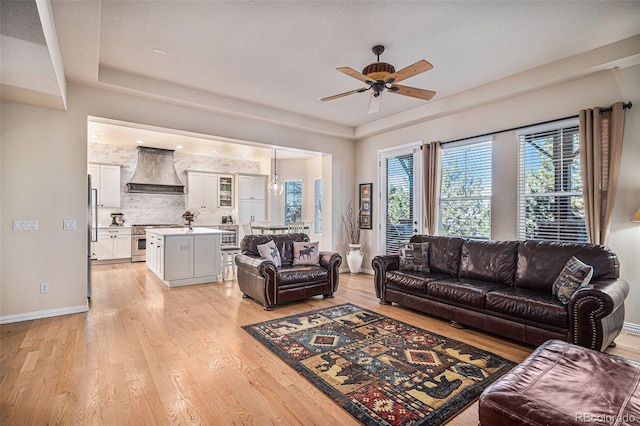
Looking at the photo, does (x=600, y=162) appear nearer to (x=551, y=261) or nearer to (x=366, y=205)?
(x=551, y=261)

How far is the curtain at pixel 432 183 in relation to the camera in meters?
5.27

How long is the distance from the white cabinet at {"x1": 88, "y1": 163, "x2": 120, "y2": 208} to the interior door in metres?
6.71

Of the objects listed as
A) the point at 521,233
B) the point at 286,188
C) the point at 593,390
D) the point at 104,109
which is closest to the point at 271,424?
the point at 593,390

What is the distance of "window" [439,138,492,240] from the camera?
15.6 ft

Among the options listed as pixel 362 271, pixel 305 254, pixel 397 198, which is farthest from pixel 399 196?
pixel 305 254

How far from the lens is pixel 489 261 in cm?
389

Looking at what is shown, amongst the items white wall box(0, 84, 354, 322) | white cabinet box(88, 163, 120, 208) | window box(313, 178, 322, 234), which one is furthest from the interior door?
white cabinet box(88, 163, 120, 208)

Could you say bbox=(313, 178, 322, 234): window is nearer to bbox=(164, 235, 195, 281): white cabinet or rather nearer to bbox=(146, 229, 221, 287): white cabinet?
bbox=(146, 229, 221, 287): white cabinet

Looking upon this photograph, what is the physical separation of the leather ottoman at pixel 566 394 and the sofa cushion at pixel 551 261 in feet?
5.48

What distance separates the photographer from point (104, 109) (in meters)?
4.19

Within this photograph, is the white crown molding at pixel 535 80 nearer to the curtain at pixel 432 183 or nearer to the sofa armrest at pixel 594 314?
the curtain at pixel 432 183

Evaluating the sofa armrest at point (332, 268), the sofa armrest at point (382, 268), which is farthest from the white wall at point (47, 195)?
the sofa armrest at point (382, 268)

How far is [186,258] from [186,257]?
18mm

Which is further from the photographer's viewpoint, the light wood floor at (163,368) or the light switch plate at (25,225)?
the light switch plate at (25,225)
